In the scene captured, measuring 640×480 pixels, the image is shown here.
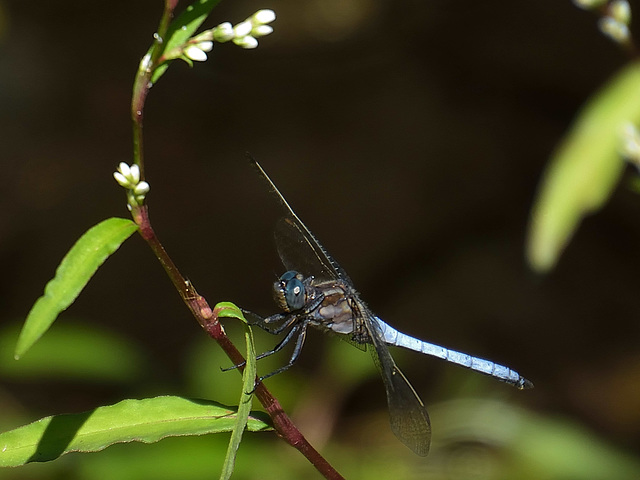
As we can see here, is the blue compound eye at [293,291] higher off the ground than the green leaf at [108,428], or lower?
lower

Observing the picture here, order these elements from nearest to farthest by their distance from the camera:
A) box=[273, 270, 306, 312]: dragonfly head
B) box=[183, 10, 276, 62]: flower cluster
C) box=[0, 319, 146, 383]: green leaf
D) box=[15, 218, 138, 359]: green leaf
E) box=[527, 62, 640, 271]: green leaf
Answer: box=[15, 218, 138, 359]: green leaf
box=[183, 10, 276, 62]: flower cluster
box=[527, 62, 640, 271]: green leaf
box=[273, 270, 306, 312]: dragonfly head
box=[0, 319, 146, 383]: green leaf

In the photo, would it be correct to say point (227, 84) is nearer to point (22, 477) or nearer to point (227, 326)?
point (227, 326)

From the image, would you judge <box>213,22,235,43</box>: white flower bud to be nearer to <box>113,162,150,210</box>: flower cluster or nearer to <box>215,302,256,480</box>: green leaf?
<box>113,162,150,210</box>: flower cluster

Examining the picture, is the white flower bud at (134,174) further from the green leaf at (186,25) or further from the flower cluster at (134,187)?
the green leaf at (186,25)

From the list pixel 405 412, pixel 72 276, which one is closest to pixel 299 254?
pixel 405 412

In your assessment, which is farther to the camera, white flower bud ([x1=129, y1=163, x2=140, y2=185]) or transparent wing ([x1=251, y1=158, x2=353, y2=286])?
transparent wing ([x1=251, y1=158, x2=353, y2=286])

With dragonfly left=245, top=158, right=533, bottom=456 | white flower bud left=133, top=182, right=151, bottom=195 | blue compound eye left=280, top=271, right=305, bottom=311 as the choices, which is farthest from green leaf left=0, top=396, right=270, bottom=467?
blue compound eye left=280, top=271, right=305, bottom=311

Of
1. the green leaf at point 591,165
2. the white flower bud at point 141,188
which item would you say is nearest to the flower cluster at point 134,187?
the white flower bud at point 141,188

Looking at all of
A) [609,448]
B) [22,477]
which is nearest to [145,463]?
[22,477]
